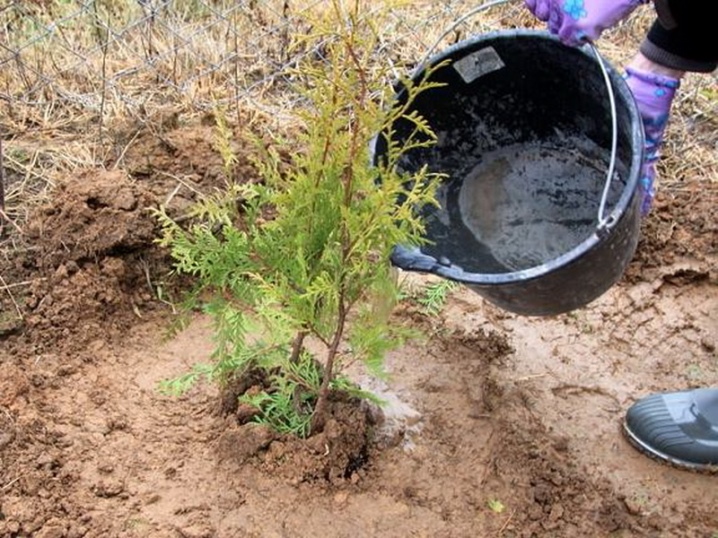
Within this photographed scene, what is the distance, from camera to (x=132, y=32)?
382cm

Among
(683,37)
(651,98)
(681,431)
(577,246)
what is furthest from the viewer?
(681,431)

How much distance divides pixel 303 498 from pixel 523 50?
128 cm

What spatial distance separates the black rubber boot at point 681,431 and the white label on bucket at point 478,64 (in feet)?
3.45

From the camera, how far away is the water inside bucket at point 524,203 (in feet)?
7.74

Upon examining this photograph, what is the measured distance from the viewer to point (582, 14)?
1965 mm

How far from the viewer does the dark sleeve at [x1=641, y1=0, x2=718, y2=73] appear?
2105 millimetres

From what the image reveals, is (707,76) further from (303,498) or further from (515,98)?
(303,498)

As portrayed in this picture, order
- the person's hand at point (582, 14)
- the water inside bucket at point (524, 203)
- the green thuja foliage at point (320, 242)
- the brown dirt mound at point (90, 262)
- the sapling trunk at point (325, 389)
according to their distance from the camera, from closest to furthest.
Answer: the green thuja foliage at point (320, 242) → the person's hand at point (582, 14) → the sapling trunk at point (325, 389) → the water inside bucket at point (524, 203) → the brown dirt mound at point (90, 262)

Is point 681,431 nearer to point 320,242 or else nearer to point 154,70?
point 320,242

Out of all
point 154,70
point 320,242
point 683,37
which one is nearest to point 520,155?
point 683,37

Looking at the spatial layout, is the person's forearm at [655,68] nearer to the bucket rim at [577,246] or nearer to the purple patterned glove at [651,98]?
the purple patterned glove at [651,98]

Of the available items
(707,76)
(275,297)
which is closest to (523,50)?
(275,297)

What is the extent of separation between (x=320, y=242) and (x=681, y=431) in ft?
3.89

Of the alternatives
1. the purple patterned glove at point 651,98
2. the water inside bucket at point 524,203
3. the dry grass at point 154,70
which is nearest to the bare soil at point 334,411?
the dry grass at point 154,70
